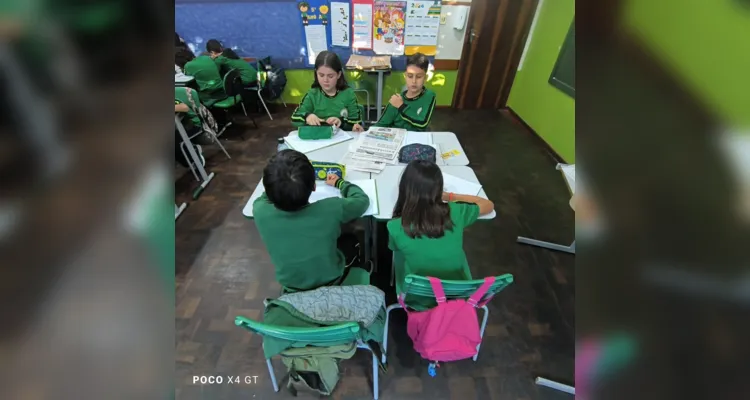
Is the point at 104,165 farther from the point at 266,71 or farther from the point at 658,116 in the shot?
the point at 266,71

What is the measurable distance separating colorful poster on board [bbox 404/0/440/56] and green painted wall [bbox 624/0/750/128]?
399 centimetres

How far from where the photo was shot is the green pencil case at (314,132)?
6.13 feet

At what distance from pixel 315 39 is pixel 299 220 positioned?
332 cm

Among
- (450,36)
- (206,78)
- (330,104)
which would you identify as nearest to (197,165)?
(206,78)

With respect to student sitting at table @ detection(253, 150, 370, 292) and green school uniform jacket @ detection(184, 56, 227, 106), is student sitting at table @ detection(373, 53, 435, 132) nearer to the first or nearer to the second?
student sitting at table @ detection(253, 150, 370, 292)

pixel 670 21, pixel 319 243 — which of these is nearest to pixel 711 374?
pixel 670 21

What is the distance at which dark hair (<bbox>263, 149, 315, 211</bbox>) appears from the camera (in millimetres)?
1131

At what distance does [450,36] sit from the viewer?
3.88m

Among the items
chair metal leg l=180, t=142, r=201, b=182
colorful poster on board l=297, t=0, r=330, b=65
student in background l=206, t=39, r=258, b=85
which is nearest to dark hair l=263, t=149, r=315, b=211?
chair metal leg l=180, t=142, r=201, b=182

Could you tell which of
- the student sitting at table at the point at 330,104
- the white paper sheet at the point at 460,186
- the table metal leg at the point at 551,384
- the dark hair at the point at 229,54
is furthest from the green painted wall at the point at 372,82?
the table metal leg at the point at 551,384

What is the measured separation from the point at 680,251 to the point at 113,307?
315 millimetres

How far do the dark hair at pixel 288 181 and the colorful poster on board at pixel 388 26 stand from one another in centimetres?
312

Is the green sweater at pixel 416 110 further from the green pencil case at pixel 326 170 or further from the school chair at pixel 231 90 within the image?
the school chair at pixel 231 90

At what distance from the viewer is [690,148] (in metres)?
0.14
